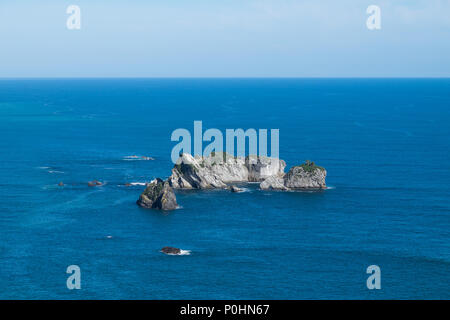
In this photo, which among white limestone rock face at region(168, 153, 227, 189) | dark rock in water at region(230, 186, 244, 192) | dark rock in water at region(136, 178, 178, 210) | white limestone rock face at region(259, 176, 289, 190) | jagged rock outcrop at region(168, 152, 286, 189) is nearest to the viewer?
dark rock in water at region(136, 178, 178, 210)

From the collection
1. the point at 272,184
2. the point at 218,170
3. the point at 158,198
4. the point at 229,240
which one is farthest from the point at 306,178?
the point at 229,240

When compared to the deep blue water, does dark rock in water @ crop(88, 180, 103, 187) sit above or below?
above

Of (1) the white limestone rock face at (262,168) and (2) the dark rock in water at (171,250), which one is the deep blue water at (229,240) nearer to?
(2) the dark rock in water at (171,250)

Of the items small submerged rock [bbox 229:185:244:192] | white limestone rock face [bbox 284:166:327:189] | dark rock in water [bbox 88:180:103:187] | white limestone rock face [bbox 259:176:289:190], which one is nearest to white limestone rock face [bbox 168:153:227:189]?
small submerged rock [bbox 229:185:244:192]

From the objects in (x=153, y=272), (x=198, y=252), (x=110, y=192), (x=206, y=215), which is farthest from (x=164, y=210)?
(x=153, y=272)

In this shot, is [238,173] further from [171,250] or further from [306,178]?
[171,250]

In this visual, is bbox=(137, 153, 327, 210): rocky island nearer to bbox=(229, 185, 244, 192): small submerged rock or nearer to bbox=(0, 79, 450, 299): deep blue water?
bbox=(229, 185, 244, 192): small submerged rock

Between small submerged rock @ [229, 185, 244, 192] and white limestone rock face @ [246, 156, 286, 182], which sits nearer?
small submerged rock @ [229, 185, 244, 192]

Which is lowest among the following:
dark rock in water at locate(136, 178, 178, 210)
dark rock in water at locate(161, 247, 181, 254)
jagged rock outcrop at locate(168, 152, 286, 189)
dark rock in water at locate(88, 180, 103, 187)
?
dark rock in water at locate(161, 247, 181, 254)
